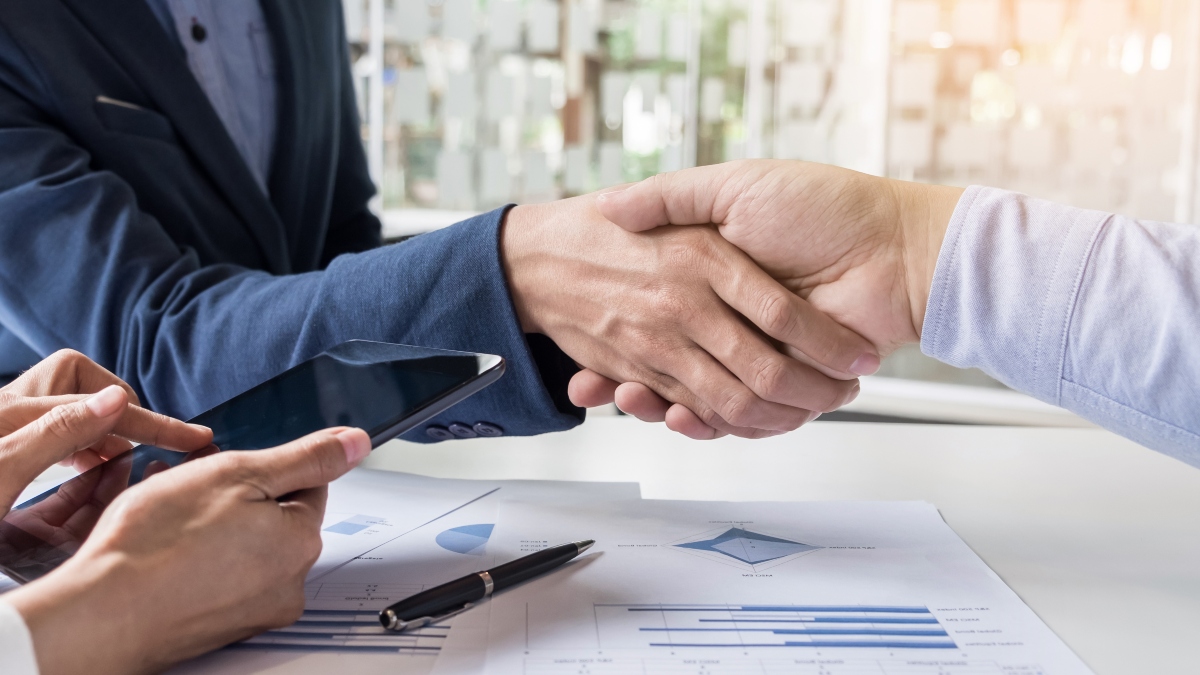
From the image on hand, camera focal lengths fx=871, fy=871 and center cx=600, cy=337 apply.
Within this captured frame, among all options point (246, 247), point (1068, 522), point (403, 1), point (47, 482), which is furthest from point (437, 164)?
point (1068, 522)

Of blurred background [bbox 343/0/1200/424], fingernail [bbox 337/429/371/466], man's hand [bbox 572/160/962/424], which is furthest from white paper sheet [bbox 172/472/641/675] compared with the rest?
blurred background [bbox 343/0/1200/424]

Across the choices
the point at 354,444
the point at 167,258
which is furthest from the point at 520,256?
the point at 167,258

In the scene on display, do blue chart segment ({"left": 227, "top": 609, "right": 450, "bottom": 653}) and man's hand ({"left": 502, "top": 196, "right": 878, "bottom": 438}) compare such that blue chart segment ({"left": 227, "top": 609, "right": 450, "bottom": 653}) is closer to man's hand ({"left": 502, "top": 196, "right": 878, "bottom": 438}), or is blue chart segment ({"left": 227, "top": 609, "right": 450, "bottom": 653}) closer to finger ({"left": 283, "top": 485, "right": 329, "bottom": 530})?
finger ({"left": 283, "top": 485, "right": 329, "bottom": 530})

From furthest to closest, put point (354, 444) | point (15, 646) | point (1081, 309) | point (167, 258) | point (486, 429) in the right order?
point (167, 258) → point (486, 429) → point (1081, 309) → point (354, 444) → point (15, 646)

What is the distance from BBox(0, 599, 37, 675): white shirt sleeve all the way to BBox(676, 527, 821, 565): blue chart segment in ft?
1.36

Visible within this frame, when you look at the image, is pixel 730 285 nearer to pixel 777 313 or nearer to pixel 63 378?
pixel 777 313

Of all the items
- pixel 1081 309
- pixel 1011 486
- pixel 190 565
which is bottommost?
pixel 1011 486

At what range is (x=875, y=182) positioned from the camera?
2.56 feet

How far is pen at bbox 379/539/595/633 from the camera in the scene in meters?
0.53

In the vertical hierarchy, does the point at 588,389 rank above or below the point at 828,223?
below

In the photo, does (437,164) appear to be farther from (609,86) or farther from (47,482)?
(47,482)

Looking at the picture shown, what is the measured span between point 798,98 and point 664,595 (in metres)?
2.57

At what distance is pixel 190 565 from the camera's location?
0.48 metres

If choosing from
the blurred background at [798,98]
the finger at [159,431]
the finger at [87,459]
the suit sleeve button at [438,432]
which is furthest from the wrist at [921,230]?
the blurred background at [798,98]
